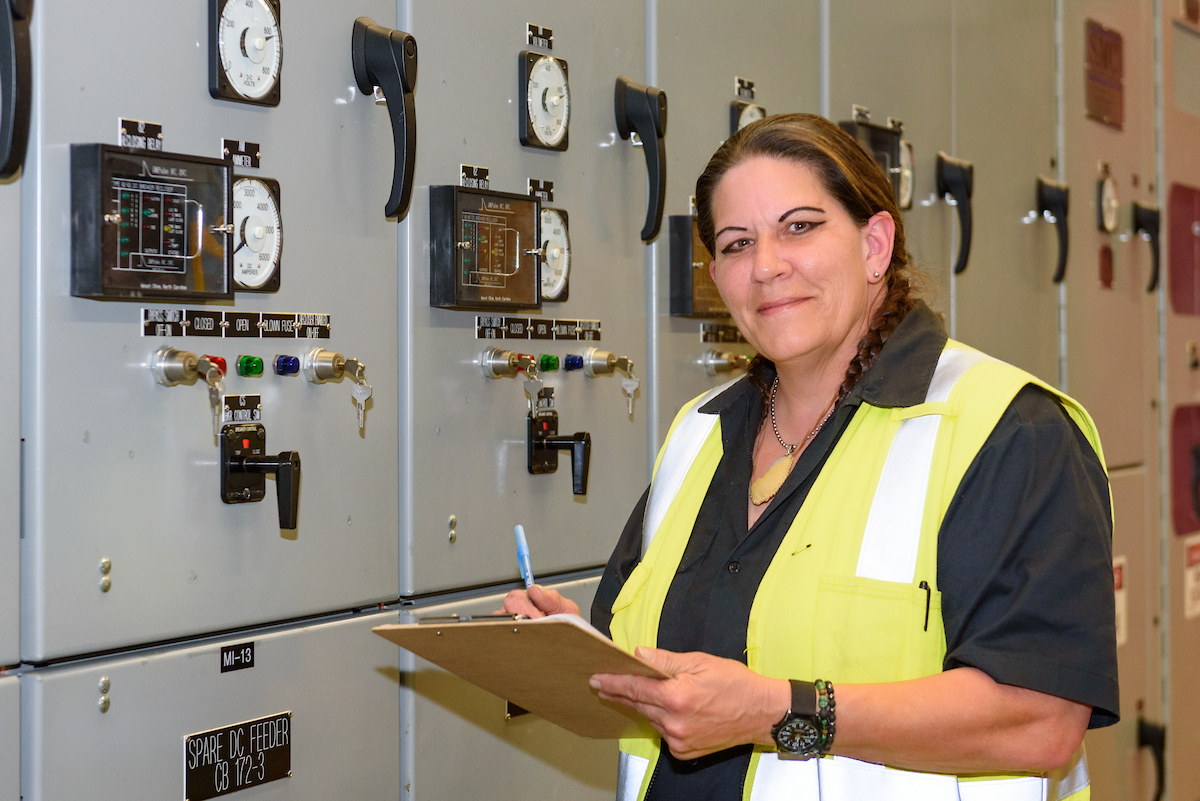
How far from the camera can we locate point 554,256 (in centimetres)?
194

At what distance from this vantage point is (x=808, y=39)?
2.51m

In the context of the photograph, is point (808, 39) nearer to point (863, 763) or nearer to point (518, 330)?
point (518, 330)

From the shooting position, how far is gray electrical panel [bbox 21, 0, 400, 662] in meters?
1.32

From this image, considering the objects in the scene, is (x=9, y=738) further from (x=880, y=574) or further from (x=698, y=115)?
Result: (x=698, y=115)

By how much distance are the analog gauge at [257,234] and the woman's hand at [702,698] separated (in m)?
0.71

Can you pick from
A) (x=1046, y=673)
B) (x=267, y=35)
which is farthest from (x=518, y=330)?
(x=1046, y=673)

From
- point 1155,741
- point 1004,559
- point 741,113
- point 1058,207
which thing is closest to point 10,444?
point 1004,559

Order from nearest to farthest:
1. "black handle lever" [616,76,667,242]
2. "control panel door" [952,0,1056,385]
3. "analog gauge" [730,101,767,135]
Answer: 1. "black handle lever" [616,76,667,242]
2. "analog gauge" [730,101,767,135]
3. "control panel door" [952,0,1056,385]

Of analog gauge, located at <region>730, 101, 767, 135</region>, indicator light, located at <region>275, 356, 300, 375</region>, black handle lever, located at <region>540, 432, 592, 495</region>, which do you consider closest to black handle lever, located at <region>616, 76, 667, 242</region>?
analog gauge, located at <region>730, 101, 767, 135</region>

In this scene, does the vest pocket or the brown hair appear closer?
the vest pocket

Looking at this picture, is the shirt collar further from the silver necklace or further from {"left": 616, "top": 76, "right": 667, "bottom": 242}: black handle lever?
{"left": 616, "top": 76, "right": 667, "bottom": 242}: black handle lever

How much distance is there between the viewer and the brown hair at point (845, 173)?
1437 millimetres

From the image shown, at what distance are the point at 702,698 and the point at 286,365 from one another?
0.74 meters

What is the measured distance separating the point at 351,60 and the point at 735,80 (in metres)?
0.95
